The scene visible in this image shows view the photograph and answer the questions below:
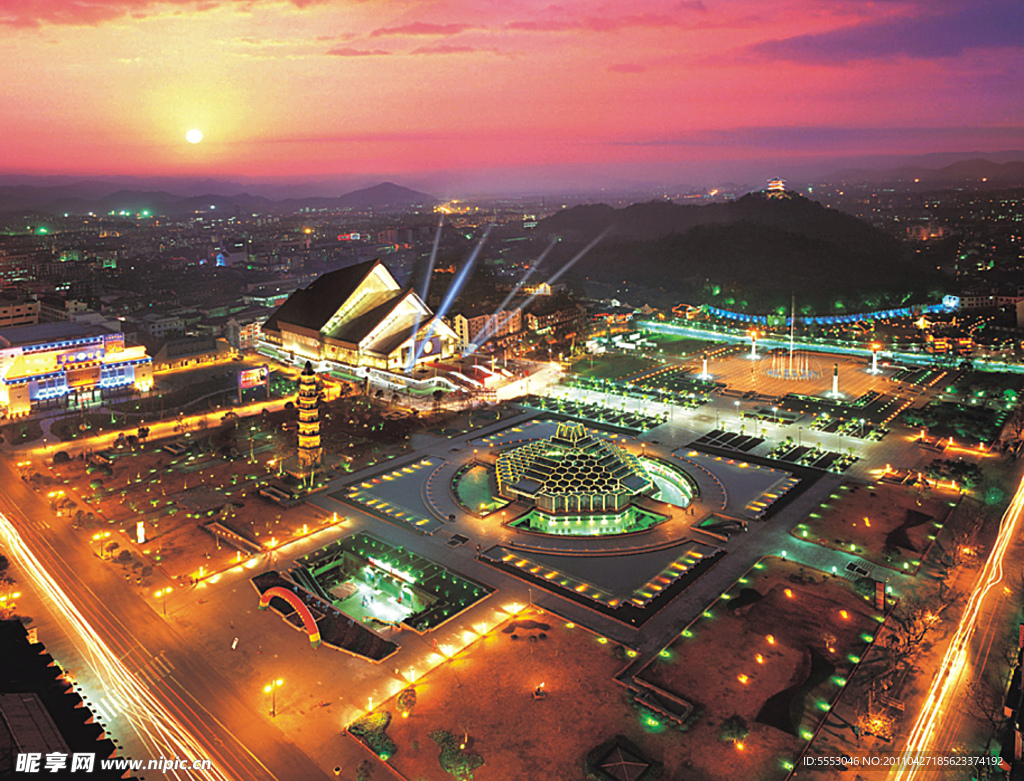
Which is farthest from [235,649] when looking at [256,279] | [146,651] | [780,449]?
[256,279]

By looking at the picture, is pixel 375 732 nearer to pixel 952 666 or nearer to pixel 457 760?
pixel 457 760

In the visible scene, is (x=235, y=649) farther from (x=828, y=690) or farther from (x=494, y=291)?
(x=494, y=291)

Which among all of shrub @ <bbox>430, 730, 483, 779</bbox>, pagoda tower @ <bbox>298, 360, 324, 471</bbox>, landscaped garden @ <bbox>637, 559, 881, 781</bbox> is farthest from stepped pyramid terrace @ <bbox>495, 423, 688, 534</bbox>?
shrub @ <bbox>430, 730, 483, 779</bbox>

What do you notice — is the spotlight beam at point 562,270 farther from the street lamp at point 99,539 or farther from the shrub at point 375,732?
the shrub at point 375,732

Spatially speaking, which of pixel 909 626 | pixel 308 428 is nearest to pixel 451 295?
pixel 308 428

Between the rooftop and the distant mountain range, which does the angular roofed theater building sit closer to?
the rooftop

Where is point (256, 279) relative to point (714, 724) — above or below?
above

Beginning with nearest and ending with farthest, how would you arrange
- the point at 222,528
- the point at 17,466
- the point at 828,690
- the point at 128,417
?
the point at 828,690 < the point at 222,528 < the point at 17,466 < the point at 128,417
